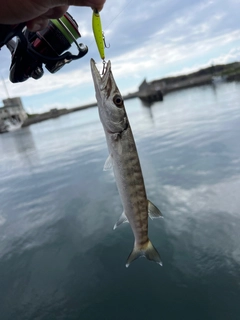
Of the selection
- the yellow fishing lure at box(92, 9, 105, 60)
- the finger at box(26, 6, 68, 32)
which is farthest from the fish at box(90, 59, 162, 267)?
the finger at box(26, 6, 68, 32)

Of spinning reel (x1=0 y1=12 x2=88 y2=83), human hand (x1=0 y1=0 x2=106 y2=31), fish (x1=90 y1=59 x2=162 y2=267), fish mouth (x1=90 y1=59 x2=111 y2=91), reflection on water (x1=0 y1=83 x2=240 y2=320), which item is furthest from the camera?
reflection on water (x1=0 y1=83 x2=240 y2=320)

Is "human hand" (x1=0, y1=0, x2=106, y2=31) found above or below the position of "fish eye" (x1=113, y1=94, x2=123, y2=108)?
above

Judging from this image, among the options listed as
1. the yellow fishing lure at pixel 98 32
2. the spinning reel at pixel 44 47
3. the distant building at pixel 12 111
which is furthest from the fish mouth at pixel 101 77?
the distant building at pixel 12 111

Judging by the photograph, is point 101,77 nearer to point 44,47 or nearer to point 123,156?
point 123,156

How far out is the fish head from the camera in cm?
271

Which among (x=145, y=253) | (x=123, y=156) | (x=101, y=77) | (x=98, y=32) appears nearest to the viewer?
(x=98, y=32)

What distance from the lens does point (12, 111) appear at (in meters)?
93.8

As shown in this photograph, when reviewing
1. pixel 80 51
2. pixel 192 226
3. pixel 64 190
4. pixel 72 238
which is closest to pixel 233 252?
pixel 192 226

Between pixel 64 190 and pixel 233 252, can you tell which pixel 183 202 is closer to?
pixel 233 252

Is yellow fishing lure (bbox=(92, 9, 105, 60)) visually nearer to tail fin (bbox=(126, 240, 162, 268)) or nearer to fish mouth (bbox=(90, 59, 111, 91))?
fish mouth (bbox=(90, 59, 111, 91))

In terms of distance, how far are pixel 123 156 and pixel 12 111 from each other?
101 metres

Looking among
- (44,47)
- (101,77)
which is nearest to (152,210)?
(101,77)

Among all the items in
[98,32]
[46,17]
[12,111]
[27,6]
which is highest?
[12,111]

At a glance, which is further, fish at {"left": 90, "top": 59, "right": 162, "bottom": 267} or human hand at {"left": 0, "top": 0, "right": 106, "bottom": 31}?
fish at {"left": 90, "top": 59, "right": 162, "bottom": 267}
